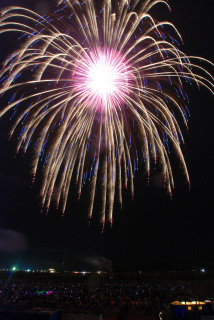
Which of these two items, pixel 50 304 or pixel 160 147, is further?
pixel 50 304

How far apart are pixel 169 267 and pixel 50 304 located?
12.2 m

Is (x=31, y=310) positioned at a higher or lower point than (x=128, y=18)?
lower

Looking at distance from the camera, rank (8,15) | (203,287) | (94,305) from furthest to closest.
→ (203,287) < (94,305) < (8,15)

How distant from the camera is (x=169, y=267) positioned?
1648cm

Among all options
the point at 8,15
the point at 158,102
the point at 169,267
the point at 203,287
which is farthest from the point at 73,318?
the point at 203,287

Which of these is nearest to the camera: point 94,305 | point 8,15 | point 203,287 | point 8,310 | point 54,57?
point 8,310

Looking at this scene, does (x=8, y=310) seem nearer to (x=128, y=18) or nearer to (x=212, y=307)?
(x=212, y=307)

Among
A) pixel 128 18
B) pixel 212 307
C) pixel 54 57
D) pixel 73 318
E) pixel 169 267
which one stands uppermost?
pixel 128 18

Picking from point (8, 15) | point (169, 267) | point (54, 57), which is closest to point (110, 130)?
point (54, 57)

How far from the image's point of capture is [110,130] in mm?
16016

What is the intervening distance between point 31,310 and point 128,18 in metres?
14.9

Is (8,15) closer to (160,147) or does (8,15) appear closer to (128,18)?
(128,18)

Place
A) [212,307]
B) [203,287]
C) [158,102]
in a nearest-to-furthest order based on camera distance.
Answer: [212,307] < [158,102] < [203,287]

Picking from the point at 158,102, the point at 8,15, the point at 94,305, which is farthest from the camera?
the point at 94,305
